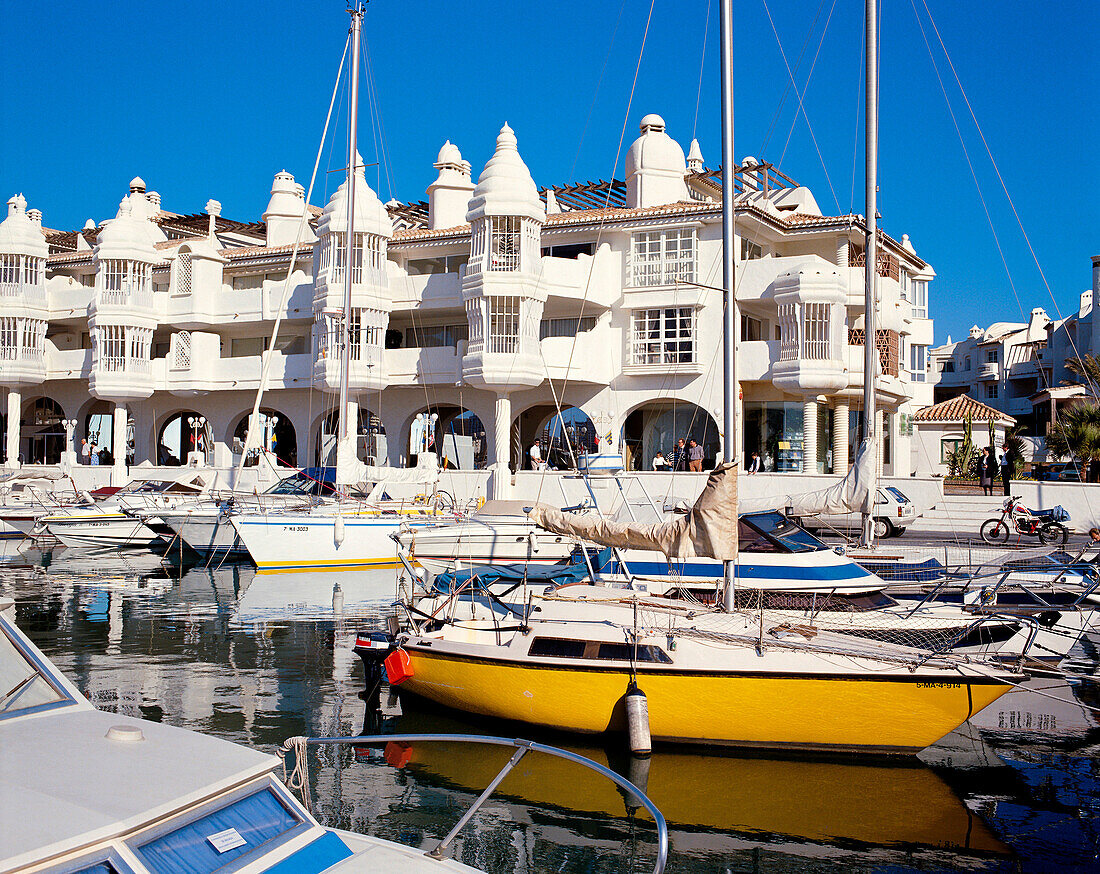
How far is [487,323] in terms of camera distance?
124 ft

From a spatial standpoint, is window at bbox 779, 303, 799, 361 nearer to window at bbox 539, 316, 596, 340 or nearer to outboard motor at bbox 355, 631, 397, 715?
window at bbox 539, 316, 596, 340

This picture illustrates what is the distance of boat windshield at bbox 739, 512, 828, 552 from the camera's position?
55.2 ft

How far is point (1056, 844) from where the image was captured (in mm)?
9570

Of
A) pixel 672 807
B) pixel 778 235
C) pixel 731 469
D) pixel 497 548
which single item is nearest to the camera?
pixel 672 807

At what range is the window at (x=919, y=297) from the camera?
179ft

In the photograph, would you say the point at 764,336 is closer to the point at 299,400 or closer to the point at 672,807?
the point at 299,400

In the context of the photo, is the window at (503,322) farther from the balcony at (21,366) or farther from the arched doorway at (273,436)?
the balcony at (21,366)

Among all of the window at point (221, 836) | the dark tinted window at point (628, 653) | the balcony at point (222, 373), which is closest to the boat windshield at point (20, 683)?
the window at point (221, 836)

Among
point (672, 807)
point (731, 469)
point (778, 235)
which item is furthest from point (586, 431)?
→ point (672, 807)

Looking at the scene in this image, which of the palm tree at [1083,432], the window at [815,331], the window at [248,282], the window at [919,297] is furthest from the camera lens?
the window at [919,297]

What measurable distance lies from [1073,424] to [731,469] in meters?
32.7

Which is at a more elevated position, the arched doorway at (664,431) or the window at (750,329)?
the window at (750,329)

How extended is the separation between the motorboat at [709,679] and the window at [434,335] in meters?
30.9

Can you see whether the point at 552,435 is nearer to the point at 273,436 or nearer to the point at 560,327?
the point at 560,327
